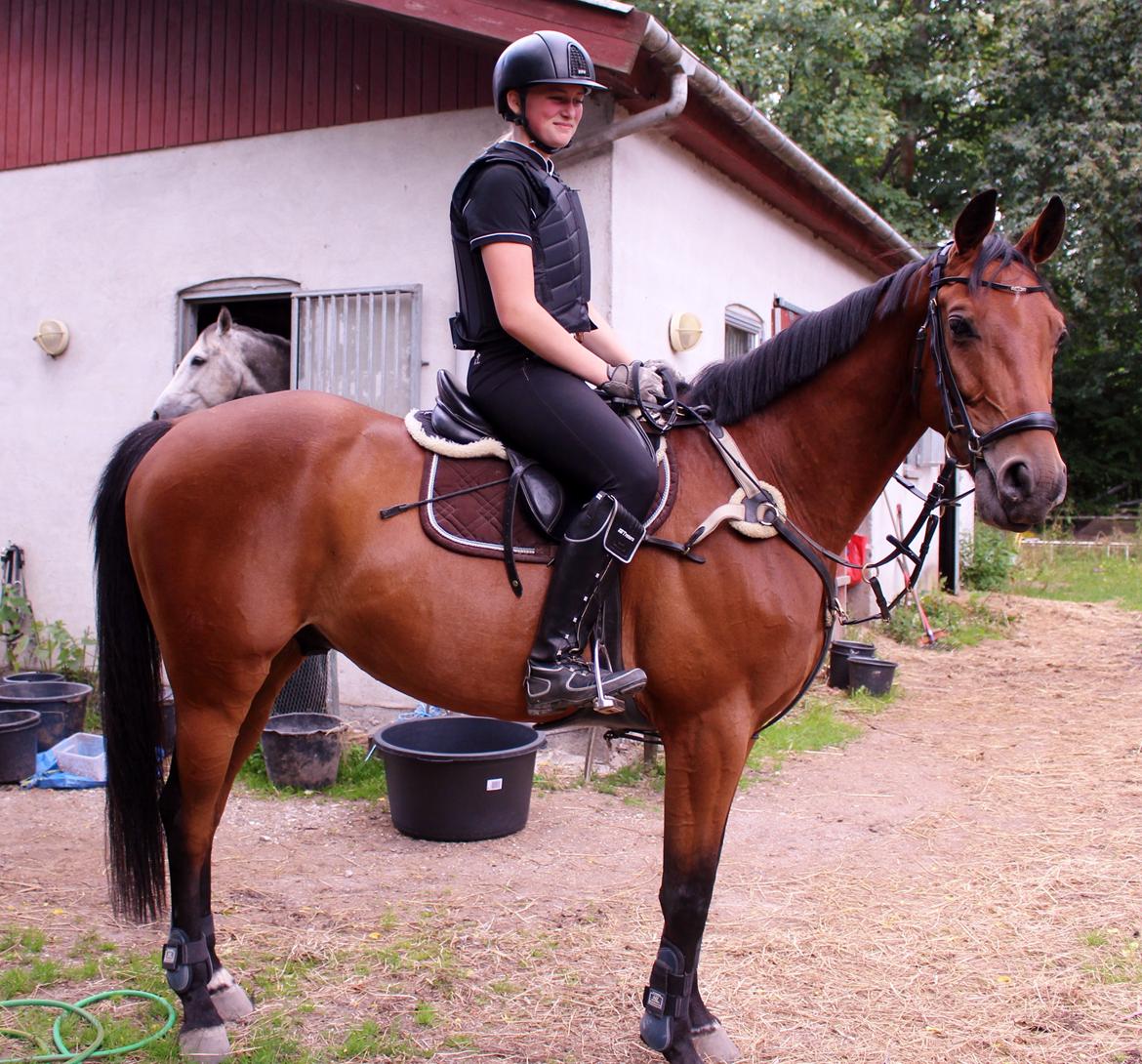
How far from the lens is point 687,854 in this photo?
294cm

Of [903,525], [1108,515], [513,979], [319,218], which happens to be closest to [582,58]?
[513,979]

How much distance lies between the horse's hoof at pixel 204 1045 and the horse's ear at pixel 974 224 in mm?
3270

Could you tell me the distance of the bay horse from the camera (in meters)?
2.88

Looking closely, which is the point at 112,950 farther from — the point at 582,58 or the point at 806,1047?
the point at 582,58

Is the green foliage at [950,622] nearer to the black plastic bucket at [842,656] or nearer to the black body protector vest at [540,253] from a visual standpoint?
the black plastic bucket at [842,656]

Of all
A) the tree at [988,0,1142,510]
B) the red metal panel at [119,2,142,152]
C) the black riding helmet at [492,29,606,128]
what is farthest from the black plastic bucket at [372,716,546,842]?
the tree at [988,0,1142,510]

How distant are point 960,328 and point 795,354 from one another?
20.9 inches

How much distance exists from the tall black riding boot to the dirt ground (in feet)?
4.08

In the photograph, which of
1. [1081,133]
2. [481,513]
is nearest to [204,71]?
[481,513]

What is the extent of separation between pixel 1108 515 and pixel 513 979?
26303 mm

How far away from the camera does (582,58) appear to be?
2908 millimetres

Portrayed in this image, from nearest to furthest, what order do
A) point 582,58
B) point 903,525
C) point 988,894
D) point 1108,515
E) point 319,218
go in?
point 582,58, point 988,894, point 319,218, point 903,525, point 1108,515

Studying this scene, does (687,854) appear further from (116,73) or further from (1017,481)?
(116,73)

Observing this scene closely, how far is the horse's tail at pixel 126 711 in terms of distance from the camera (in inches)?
132
